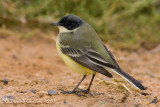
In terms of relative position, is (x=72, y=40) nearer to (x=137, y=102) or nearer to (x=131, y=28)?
(x=137, y=102)

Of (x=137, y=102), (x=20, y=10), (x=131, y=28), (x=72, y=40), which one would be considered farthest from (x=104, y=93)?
(x=131, y=28)

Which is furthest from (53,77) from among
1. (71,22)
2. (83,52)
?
(83,52)

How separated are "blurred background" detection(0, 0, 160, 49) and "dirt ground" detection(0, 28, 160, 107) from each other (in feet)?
1.52

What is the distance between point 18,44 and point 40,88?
366 cm

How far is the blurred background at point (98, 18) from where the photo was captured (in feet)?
30.6

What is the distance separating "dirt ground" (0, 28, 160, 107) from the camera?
492 cm

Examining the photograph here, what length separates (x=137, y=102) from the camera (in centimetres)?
511

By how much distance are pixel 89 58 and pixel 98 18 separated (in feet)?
18.6

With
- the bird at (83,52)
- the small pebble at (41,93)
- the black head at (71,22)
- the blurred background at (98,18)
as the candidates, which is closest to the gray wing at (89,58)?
the bird at (83,52)

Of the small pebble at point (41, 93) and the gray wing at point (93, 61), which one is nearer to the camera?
the gray wing at point (93, 61)

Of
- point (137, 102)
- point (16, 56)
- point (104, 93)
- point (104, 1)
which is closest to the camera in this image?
point (137, 102)

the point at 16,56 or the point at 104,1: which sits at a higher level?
the point at 104,1

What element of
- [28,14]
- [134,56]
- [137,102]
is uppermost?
[28,14]

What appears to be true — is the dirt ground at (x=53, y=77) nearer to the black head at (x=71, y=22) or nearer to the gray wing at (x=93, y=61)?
the gray wing at (x=93, y=61)
